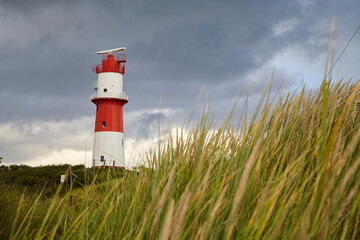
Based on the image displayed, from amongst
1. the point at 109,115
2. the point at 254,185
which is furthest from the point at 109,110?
the point at 254,185

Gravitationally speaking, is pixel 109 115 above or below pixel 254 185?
above

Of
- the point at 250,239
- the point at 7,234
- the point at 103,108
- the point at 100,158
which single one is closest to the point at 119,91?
the point at 103,108

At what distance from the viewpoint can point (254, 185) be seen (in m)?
2.04

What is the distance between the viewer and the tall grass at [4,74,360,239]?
128 cm

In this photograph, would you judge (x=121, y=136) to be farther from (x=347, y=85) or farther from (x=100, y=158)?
(x=347, y=85)

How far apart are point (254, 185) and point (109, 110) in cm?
2428

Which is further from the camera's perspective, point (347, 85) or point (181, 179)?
point (347, 85)

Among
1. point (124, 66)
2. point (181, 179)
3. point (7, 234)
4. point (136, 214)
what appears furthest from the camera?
point (124, 66)

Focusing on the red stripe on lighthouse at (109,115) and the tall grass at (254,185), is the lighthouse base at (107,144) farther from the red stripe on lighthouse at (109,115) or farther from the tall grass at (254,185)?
the tall grass at (254,185)

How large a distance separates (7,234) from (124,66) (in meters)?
25.7

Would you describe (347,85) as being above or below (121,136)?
below

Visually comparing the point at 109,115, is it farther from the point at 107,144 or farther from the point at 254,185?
the point at 254,185

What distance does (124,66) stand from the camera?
94.1ft

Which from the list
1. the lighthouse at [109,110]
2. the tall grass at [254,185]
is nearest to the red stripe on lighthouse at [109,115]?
the lighthouse at [109,110]
